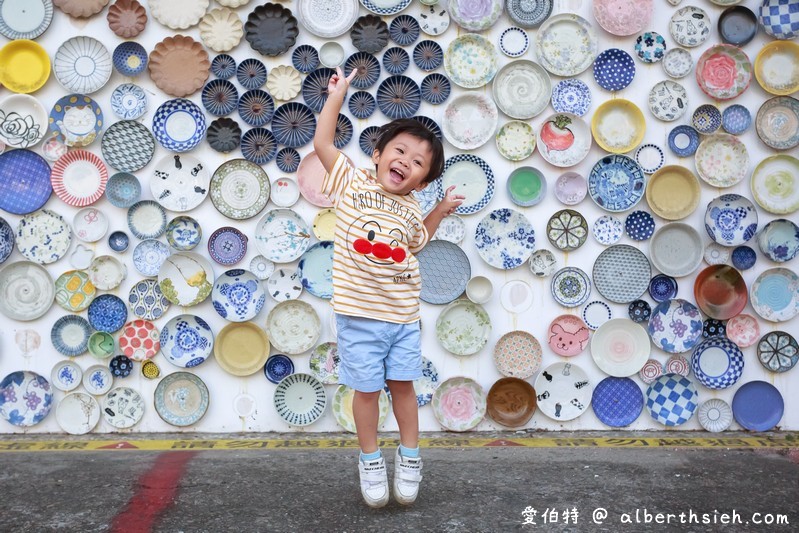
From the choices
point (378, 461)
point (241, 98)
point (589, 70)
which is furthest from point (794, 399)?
point (241, 98)

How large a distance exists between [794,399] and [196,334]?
7.97 ft

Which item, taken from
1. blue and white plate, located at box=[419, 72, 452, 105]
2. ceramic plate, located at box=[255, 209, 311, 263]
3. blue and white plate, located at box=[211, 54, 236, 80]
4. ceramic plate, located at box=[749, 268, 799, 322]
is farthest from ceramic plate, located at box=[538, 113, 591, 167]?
blue and white plate, located at box=[211, 54, 236, 80]

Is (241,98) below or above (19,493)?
above

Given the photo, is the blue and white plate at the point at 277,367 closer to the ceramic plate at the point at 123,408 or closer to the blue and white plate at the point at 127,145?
the ceramic plate at the point at 123,408

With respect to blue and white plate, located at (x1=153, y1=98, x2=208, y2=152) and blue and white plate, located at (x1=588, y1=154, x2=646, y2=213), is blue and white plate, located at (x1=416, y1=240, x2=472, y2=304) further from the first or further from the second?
blue and white plate, located at (x1=153, y1=98, x2=208, y2=152)

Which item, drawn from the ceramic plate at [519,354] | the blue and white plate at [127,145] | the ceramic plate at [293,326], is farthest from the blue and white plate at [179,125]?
the ceramic plate at [519,354]

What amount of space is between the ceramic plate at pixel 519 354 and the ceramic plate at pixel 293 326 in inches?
29.2

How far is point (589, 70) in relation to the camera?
3.24 m

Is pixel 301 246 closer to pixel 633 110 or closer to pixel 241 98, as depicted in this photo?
pixel 241 98

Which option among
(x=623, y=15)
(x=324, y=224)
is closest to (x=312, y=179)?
(x=324, y=224)

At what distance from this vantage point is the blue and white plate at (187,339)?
3229 mm

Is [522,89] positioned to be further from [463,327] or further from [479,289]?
[463,327]

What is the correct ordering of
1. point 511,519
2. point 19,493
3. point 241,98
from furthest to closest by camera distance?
point 241,98 < point 19,493 < point 511,519

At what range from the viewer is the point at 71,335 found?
3236 mm
